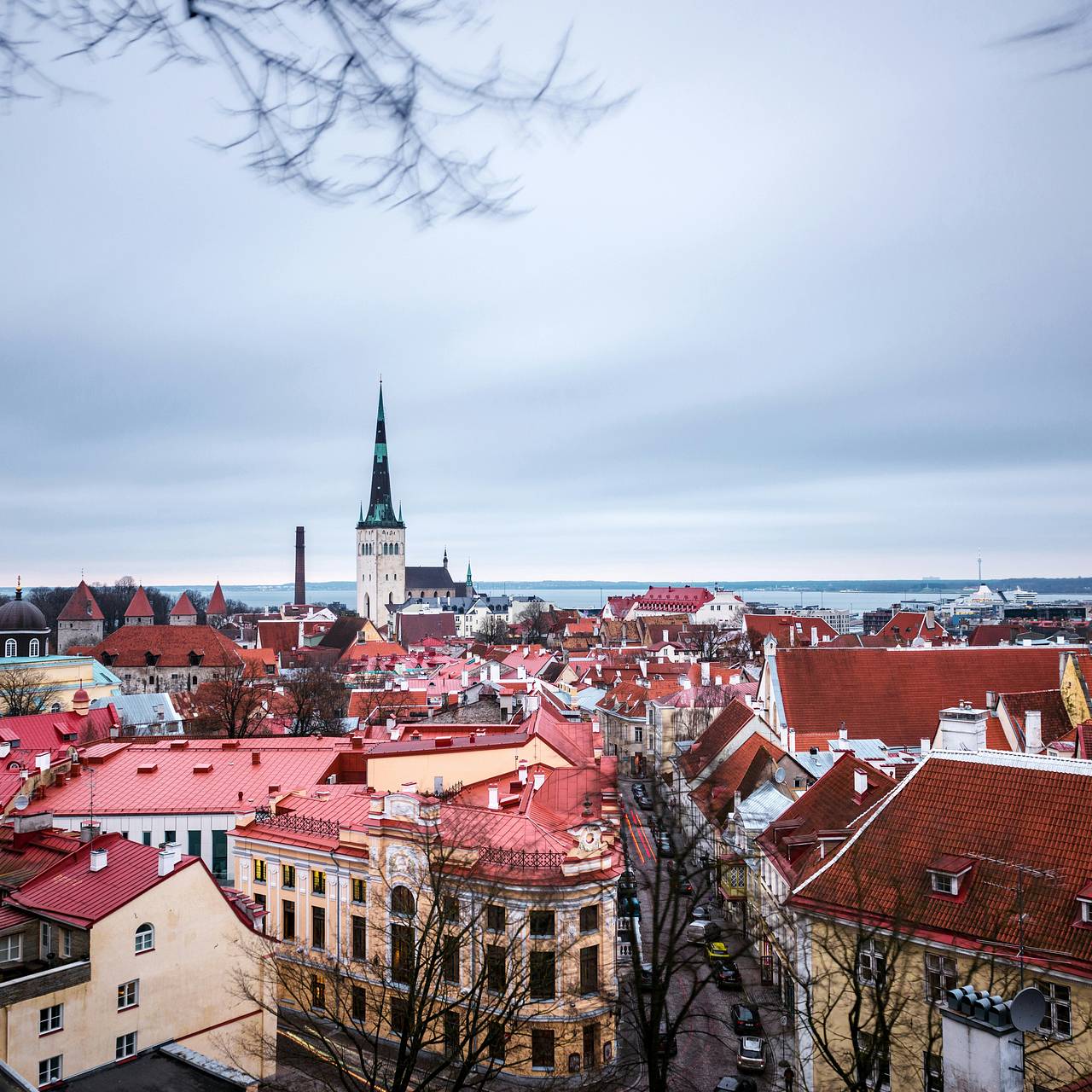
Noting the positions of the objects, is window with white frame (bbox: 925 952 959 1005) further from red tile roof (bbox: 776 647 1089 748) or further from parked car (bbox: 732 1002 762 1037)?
red tile roof (bbox: 776 647 1089 748)

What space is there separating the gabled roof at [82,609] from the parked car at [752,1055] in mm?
105656

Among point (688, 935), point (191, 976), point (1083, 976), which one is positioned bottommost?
point (688, 935)

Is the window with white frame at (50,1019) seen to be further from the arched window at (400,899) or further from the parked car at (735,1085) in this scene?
the parked car at (735,1085)

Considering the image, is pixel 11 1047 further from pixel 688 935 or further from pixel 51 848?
pixel 688 935

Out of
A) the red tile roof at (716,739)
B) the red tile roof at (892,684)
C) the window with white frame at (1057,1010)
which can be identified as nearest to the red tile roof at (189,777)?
the red tile roof at (716,739)

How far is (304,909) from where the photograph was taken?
2508 centimetres

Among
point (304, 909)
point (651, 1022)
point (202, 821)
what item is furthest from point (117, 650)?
point (651, 1022)

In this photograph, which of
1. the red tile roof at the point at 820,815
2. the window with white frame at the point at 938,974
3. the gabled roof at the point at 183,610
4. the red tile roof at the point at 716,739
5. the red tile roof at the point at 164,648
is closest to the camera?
the window with white frame at the point at 938,974

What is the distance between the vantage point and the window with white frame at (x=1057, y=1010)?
638 inches

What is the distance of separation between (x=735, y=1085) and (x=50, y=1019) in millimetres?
Answer: 12901

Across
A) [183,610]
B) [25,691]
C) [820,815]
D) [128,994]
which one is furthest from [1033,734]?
[183,610]

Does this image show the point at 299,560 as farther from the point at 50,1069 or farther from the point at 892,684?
Answer: the point at 50,1069

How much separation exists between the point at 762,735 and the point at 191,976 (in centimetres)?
2521

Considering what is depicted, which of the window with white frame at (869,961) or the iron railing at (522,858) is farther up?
the iron railing at (522,858)
